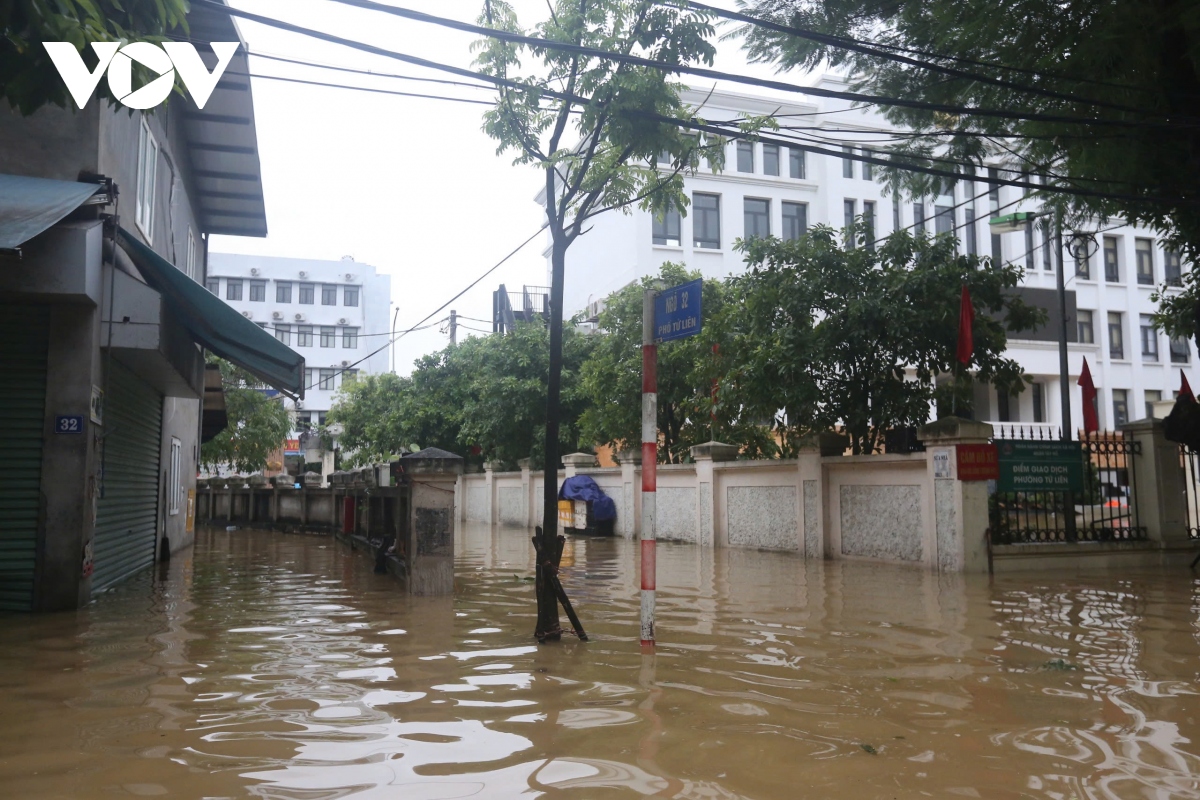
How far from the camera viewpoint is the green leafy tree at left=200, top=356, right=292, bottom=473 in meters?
33.7

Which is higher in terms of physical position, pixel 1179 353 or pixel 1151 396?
pixel 1179 353

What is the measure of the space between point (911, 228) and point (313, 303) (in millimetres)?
45269

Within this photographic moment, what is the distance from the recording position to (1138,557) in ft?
48.0

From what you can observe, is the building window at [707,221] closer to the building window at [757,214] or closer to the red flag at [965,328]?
the building window at [757,214]

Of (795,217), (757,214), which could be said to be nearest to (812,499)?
(757,214)

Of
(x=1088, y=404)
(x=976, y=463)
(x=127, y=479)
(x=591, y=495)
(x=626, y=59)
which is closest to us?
(x=626, y=59)

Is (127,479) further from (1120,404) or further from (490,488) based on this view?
(1120,404)

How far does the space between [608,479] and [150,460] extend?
12723mm

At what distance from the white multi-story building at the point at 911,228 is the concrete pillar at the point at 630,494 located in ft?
39.6

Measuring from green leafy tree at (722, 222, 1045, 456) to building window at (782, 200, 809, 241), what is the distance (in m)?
21.6

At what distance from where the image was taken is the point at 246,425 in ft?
118

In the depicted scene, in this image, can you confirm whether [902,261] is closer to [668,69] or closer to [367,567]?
[668,69]

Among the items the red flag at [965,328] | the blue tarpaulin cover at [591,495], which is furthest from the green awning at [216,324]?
the blue tarpaulin cover at [591,495]

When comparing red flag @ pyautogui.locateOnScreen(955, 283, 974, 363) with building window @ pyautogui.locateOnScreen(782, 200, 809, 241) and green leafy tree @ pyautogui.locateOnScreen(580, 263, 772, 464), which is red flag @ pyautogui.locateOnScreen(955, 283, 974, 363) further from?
building window @ pyautogui.locateOnScreen(782, 200, 809, 241)
